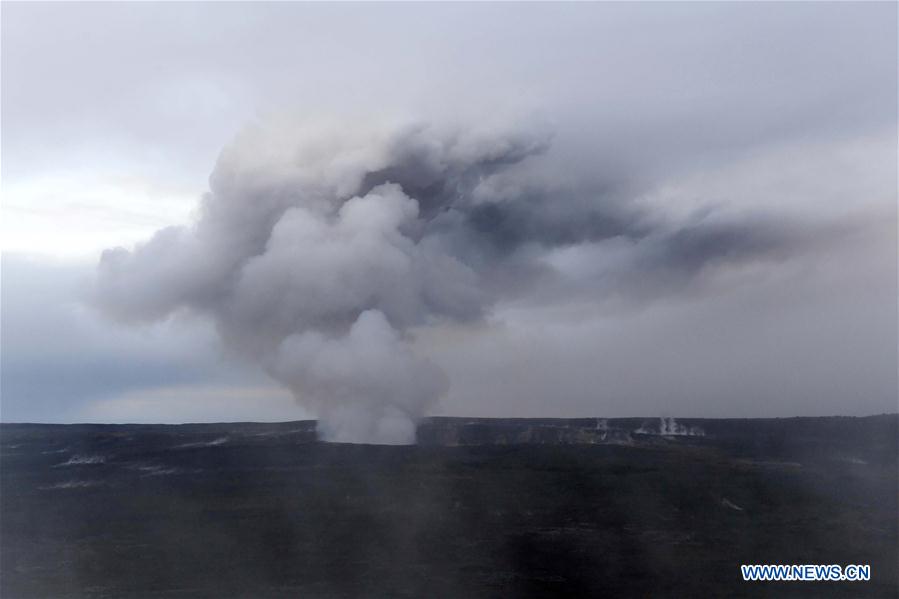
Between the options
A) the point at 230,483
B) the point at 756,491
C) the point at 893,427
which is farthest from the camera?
the point at 893,427

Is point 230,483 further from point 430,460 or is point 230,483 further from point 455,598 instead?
point 455,598

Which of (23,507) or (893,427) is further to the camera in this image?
(893,427)

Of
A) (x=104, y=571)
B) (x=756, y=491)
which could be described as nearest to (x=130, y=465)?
(x=104, y=571)

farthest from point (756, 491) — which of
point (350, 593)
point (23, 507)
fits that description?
point (23, 507)

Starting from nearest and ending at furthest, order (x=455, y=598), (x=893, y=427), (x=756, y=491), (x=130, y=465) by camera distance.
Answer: (x=455, y=598) → (x=756, y=491) → (x=130, y=465) → (x=893, y=427)

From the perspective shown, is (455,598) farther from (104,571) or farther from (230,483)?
(230,483)

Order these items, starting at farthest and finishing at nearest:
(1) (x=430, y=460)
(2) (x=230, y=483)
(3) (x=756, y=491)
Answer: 1. (1) (x=430, y=460)
2. (2) (x=230, y=483)
3. (3) (x=756, y=491)
